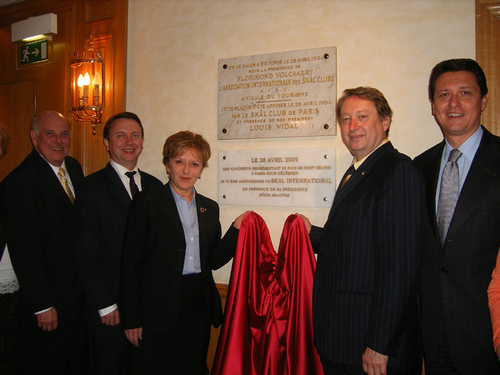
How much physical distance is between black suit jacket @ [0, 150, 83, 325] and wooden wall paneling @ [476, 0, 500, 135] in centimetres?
270

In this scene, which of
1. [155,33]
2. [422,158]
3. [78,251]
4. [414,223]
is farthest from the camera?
[155,33]

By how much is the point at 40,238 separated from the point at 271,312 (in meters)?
1.46

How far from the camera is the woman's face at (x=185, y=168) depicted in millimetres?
2039

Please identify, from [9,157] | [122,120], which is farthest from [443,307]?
[9,157]

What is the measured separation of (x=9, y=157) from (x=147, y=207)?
2385mm

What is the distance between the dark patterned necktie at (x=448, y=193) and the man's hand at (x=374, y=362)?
1.90ft

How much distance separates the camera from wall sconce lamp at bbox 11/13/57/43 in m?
3.21

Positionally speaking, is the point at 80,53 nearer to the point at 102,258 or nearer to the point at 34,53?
the point at 34,53

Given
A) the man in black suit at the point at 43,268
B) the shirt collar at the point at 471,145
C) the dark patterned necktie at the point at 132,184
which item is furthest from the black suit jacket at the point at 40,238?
the shirt collar at the point at 471,145

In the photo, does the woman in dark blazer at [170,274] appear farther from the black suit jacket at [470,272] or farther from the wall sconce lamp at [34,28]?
the wall sconce lamp at [34,28]

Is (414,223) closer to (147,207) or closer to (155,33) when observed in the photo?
(147,207)

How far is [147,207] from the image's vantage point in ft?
6.39

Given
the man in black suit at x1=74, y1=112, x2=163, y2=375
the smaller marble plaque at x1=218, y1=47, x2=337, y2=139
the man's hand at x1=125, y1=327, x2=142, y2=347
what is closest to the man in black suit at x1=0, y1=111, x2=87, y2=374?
the man in black suit at x1=74, y1=112, x2=163, y2=375

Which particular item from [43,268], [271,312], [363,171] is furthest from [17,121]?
[363,171]
